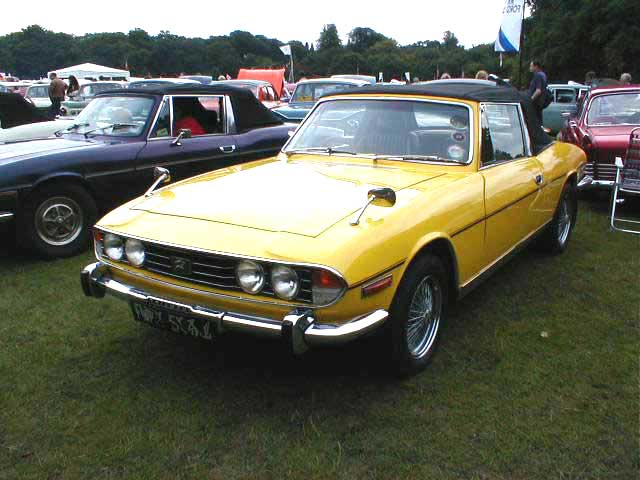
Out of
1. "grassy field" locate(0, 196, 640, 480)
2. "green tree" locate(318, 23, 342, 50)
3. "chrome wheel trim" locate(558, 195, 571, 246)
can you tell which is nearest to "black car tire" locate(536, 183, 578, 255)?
"chrome wheel trim" locate(558, 195, 571, 246)

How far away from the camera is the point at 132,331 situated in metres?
3.98

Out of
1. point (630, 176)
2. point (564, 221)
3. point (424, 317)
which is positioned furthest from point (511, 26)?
point (424, 317)

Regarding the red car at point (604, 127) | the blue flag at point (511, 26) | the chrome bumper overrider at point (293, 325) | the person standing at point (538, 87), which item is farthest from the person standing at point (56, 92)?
the chrome bumper overrider at point (293, 325)

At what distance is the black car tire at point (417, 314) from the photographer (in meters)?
3.01

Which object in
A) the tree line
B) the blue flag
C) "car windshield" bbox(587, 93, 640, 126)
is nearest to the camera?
"car windshield" bbox(587, 93, 640, 126)

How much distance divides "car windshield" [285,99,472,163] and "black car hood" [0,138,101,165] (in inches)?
101

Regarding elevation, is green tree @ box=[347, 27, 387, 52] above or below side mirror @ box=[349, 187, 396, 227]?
above

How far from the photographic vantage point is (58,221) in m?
5.50

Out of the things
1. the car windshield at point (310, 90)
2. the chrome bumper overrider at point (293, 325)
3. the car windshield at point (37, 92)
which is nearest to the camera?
the chrome bumper overrider at point (293, 325)

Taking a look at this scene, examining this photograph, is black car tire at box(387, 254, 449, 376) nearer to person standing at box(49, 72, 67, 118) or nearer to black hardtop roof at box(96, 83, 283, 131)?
black hardtop roof at box(96, 83, 283, 131)

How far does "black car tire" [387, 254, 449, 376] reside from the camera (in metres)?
3.01

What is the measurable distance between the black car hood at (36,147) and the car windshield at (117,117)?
1.02 feet


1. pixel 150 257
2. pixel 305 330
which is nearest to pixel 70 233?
pixel 150 257

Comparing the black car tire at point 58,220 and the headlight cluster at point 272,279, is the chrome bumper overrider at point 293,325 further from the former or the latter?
the black car tire at point 58,220
